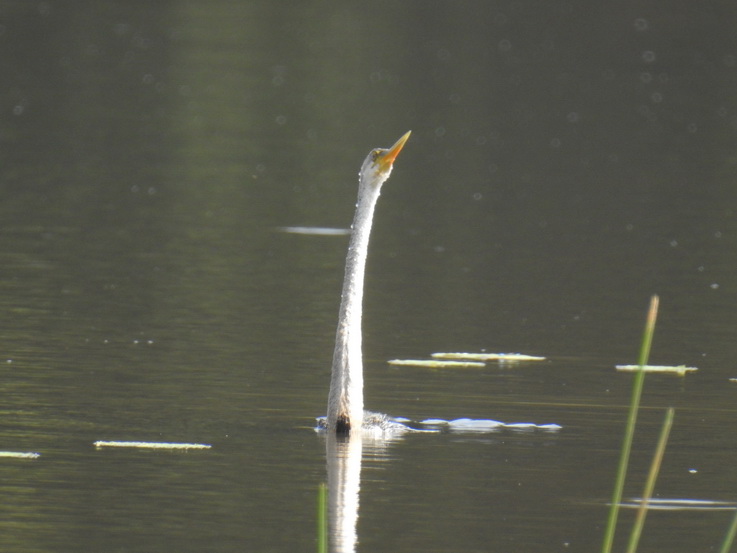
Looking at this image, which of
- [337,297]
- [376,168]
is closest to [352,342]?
[376,168]

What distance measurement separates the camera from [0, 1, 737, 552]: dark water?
8391mm

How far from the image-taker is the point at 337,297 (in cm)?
1486

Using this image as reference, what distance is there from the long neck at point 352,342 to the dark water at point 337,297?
0.20m

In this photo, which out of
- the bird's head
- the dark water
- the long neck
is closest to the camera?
the dark water

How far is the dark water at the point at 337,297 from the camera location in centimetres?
839

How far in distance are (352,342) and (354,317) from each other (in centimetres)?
14

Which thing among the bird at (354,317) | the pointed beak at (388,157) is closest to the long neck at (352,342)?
the bird at (354,317)

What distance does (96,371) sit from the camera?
11.3 meters

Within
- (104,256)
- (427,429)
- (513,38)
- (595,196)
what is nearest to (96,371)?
(427,429)

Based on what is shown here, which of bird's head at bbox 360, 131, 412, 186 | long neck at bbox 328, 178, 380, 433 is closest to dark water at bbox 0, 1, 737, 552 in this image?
long neck at bbox 328, 178, 380, 433

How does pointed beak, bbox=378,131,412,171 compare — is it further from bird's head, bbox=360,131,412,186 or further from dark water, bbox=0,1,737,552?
dark water, bbox=0,1,737,552

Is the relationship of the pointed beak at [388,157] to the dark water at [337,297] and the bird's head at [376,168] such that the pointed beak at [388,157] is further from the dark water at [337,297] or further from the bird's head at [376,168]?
the dark water at [337,297]

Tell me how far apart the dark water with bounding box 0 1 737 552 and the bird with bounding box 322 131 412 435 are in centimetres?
20

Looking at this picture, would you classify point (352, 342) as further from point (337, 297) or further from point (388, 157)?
point (337, 297)
